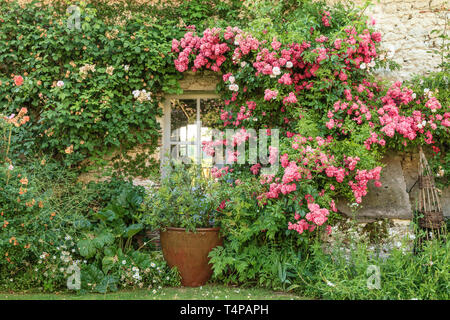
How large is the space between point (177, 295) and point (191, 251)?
0.49 meters

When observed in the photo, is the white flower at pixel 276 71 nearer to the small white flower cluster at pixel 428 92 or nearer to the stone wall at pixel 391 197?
the stone wall at pixel 391 197

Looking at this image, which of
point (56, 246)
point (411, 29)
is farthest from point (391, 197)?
point (56, 246)

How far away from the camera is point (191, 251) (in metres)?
4.11

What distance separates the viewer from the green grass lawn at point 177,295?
3.68 m

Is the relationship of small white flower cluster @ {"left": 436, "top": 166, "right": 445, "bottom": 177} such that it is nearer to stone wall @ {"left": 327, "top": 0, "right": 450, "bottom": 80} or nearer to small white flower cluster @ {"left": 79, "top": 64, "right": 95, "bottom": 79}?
stone wall @ {"left": 327, "top": 0, "right": 450, "bottom": 80}

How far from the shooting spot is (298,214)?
387 cm

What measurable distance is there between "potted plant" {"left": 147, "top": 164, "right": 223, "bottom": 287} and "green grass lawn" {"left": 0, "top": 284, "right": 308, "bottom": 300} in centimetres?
24

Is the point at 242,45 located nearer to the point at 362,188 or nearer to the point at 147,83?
the point at 147,83

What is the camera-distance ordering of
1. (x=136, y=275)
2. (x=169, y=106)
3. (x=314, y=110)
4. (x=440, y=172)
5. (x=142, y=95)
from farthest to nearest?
(x=169, y=106)
(x=142, y=95)
(x=440, y=172)
(x=314, y=110)
(x=136, y=275)

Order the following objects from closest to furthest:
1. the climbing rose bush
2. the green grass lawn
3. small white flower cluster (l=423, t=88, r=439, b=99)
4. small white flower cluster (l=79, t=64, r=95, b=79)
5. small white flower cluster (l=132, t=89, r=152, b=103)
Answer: the green grass lawn < the climbing rose bush < small white flower cluster (l=423, t=88, r=439, b=99) < small white flower cluster (l=79, t=64, r=95, b=79) < small white flower cluster (l=132, t=89, r=152, b=103)

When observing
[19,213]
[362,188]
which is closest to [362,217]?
[362,188]

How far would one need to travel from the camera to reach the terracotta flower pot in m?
4.11

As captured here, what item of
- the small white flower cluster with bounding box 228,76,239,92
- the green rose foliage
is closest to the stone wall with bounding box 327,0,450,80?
the small white flower cluster with bounding box 228,76,239,92

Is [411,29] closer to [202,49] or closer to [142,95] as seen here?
[202,49]
